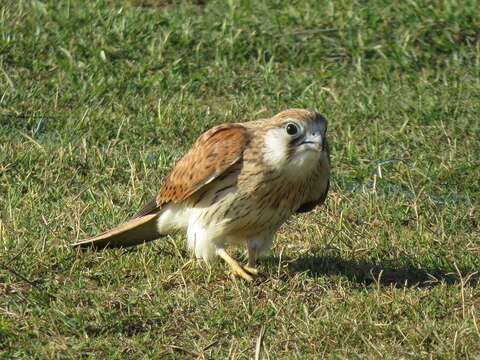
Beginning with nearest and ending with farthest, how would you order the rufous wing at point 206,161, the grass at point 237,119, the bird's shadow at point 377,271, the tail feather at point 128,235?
1. the grass at point 237,119
2. the rufous wing at point 206,161
3. the bird's shadow at point 377,271
4. the tail feather at point 128,235

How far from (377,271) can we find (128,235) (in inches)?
53.1

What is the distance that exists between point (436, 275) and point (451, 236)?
21.8 inches

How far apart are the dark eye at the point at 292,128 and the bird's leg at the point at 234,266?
2.56 feet

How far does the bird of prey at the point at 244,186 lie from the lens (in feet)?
21.5

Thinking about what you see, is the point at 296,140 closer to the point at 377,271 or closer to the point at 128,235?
the point at 377,271

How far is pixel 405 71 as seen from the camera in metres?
9.90

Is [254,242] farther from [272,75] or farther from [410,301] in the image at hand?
[272,75]

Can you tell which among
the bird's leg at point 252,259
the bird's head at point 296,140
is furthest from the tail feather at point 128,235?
the bird's head at point 296,140

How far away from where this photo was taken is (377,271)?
273 inches

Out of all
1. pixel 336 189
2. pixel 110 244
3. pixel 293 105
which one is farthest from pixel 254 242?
pixel 293 105

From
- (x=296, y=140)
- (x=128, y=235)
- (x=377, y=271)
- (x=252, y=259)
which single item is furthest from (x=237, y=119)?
(x=296, y=140)

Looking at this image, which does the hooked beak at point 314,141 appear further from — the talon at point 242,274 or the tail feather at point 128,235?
the tail feather at point 128,235

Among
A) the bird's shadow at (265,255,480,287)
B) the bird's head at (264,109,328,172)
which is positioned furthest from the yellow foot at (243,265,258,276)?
the bird's head at (264,109,328,172)

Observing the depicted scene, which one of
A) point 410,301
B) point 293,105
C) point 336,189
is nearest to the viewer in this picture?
point 410,301
